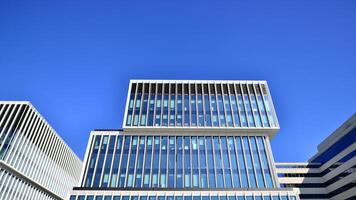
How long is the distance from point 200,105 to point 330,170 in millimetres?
44826

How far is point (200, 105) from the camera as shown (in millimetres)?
59219

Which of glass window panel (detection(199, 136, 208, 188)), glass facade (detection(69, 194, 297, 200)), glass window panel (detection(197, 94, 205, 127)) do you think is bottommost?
glass facade (detection(69, 194, 297, 200))

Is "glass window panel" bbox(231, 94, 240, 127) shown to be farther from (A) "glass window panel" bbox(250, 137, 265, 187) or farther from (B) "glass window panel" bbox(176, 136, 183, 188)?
(B) "glass window panel" bbox(176, 136, 183, 188)

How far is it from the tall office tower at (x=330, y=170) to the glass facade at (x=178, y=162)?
25680 mm

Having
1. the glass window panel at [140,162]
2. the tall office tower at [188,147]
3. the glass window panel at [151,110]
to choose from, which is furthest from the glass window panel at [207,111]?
the glass window panel at [140,162]

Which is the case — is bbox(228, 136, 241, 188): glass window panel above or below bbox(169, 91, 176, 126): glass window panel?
below

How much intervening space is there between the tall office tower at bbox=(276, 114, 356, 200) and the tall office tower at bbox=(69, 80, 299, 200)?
76.1 ft

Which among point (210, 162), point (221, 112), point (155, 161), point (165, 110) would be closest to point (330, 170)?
point (221, 112)

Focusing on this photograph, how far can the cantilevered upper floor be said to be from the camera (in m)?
55.3

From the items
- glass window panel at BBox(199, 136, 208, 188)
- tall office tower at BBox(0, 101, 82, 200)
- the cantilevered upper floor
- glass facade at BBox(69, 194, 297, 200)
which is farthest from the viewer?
tall office tower at BBox(0, 101, 82, 200)

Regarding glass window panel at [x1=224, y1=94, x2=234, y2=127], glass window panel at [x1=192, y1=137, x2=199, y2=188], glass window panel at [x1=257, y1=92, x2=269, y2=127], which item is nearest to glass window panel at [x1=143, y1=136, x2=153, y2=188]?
glass window panel at [x1=192, y1=137, x2=199, y2=188]

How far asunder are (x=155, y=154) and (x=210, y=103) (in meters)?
19.0

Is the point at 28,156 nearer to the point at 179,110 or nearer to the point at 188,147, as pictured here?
the point at 179,110

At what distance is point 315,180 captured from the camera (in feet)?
237
